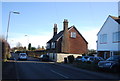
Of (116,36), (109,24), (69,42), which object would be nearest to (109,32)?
(109,24)

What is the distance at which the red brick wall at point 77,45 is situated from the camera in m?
56.6

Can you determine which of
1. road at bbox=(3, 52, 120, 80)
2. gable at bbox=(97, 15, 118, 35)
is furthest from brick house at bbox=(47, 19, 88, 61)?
road at bbox=(3, 52, 120, 80)

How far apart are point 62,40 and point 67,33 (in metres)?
2.36

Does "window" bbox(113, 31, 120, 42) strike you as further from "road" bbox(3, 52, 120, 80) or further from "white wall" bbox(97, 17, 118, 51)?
"road" bbox(3, 52, 120, 80)

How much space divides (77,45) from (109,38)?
2347 centimetres

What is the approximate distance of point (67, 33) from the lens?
54.7 meters

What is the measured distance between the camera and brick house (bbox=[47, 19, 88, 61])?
5475cm

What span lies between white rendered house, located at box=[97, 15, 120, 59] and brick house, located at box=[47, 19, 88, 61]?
1672cm

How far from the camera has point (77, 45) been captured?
58.2 metres

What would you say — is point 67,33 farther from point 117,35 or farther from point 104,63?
point 104,63

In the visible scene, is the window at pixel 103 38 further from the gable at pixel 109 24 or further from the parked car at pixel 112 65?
the parked car at pixel 112 65

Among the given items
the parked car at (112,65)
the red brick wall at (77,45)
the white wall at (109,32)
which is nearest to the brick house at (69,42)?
the red brick wall at (77,45)

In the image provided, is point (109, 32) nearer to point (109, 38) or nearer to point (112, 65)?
point (109, 38)

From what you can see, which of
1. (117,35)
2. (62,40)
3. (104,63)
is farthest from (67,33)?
(104,63)
